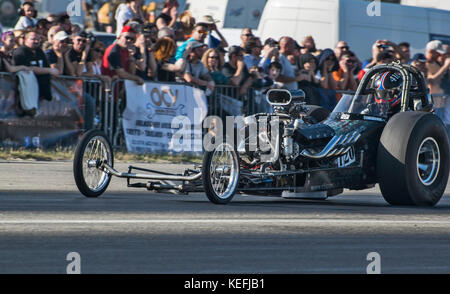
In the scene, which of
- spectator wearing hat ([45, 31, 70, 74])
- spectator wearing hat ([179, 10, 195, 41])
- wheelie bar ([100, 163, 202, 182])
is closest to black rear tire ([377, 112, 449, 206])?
wheelie bar ([100, 163, 202, 182])

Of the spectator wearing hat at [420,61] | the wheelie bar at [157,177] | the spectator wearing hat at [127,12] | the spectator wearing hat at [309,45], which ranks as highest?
the spectator wearing hat at [127,12]

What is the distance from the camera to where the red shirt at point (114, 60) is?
16094mm

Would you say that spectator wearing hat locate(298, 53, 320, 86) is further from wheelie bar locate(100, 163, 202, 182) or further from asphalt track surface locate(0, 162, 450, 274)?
wheelie bar locate(100, 163, 202, 182)

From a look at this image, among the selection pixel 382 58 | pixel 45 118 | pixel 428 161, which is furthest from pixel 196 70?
pixel 428 161

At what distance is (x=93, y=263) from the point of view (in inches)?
243

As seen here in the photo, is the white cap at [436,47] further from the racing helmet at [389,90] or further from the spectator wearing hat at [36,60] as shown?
the racing helmet at [389,90]

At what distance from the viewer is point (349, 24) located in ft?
66.5

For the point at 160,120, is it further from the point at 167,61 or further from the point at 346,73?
the point at 346,73

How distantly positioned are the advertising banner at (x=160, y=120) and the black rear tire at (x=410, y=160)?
6.43 metres

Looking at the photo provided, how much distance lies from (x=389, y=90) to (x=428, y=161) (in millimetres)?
980

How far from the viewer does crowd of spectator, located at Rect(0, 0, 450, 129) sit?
1565 cm

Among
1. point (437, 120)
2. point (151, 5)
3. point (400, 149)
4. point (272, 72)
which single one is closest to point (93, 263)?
point (400, 149)

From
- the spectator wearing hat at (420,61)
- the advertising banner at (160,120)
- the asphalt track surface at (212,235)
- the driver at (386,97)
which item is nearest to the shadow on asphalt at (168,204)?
the asphalt track surface at (212,235)
